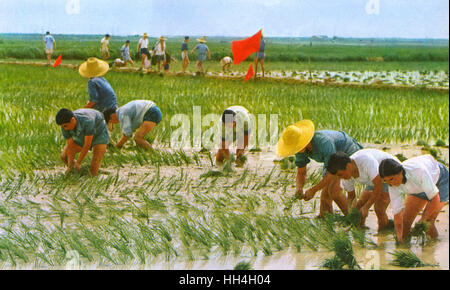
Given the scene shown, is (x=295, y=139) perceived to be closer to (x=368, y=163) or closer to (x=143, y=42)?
(x=368, y=163)

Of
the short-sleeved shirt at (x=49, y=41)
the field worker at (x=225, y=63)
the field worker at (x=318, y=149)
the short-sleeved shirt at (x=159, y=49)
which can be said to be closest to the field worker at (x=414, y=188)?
the field worker at (x=318, y=149)

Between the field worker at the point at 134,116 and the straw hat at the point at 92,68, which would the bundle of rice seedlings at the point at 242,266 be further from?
the straw hat at the point at 92,68

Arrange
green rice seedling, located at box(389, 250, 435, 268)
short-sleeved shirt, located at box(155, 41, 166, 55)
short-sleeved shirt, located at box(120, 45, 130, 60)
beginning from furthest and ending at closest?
short-sleeved shirt, located at box(155, 41, 166, 55), short-sleeved shirt, located at box(120, 45, 130, 60), green rice seedling, located at box(389, 250, 435, 268)

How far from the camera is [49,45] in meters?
6.39

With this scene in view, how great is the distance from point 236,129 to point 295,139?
58.9 inches

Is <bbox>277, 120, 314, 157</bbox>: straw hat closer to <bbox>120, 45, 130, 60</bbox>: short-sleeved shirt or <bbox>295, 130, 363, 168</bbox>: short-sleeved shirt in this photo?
<bbox>295, 130, 363, 168</bbox>: short-sleeved shirt

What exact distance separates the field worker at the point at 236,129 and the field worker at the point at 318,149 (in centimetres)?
120

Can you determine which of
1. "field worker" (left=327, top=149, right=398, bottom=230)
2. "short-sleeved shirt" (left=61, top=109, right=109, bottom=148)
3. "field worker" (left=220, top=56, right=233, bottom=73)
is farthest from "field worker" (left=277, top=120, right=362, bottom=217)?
"field worker" (left=220, top=56, right=233, bottom=73)

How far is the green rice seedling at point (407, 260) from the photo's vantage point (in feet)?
10.9

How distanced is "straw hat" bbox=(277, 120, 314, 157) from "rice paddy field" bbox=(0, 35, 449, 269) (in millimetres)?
448

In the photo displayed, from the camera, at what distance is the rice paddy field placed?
356cm

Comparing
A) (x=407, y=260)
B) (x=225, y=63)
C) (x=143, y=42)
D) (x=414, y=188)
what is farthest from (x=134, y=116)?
(x=225, y=63)
